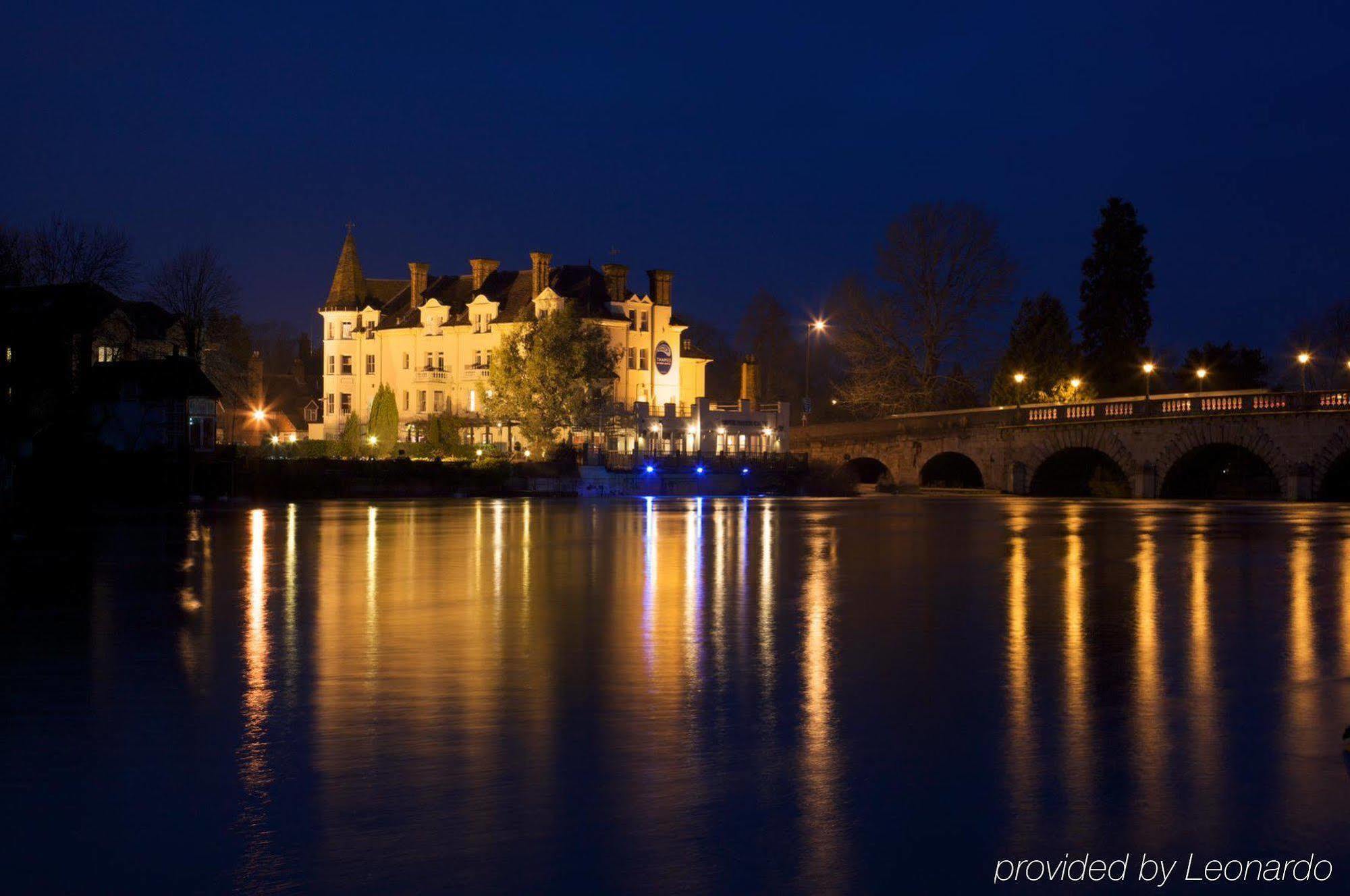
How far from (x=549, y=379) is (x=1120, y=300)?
116 feet

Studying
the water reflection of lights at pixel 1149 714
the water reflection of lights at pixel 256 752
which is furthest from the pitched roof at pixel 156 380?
the water reflection of lights at pixel 1149 714

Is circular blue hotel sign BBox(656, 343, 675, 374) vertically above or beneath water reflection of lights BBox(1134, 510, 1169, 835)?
above

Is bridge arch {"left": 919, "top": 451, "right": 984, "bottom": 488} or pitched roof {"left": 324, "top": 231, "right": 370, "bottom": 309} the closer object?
bridge arch {"left": 919, "top": 451, "right": 984, "bottom": 488}

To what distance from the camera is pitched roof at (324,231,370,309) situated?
9738 centimetres

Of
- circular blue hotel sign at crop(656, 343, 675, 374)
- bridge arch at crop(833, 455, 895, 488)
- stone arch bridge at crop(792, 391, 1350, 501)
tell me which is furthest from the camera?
circular blue hotel sign at crop(656, 343, 675, 374)

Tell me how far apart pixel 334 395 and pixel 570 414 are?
27.0m

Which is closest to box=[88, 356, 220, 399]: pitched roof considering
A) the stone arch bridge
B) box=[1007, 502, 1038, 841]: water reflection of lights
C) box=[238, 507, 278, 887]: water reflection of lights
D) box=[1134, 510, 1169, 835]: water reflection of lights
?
the stone arch bridge

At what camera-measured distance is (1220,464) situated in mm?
76688

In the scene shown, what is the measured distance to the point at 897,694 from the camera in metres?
11.6

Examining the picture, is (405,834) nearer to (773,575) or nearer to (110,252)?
(773,575)

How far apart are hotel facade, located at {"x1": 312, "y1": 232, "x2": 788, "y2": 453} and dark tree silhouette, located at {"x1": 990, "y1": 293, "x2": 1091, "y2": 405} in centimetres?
1434

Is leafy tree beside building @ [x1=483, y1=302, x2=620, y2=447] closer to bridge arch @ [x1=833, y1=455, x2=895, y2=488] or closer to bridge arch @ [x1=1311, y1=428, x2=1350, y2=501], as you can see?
bridge arch @ [x1=833, y1=455, x2=895, y2=488]

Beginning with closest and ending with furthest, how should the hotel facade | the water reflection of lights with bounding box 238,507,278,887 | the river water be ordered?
the water reflection of lights with bounding box 238,507,278,887
the river water
the hotel facade

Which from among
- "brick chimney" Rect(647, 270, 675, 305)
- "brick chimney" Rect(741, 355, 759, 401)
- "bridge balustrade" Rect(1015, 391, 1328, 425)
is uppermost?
"brick chimney" Rect(647, 270, 675, 305)
